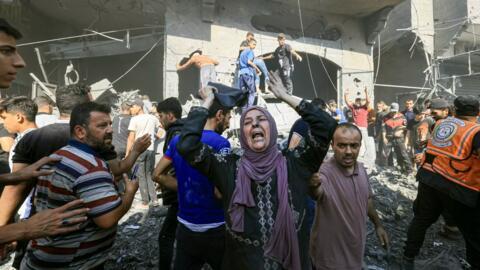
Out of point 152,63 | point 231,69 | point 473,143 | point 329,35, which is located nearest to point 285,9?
point 329,35

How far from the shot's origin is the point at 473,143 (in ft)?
9.39

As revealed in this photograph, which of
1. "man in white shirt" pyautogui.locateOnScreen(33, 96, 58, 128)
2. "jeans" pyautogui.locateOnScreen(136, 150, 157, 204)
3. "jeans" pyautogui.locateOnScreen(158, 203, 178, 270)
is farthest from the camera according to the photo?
"jeans" pyautogui.locateOnScreen(136, 150, 157, 204)

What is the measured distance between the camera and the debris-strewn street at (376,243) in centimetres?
358

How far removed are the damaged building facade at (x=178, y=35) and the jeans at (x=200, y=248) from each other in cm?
831

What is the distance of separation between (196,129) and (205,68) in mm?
7768

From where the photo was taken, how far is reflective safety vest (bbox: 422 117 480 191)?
9.57 feet

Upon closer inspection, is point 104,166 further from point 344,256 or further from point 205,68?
point 205,68

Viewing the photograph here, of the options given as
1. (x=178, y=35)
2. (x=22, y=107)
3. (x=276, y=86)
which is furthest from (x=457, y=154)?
(x=178, y=35)

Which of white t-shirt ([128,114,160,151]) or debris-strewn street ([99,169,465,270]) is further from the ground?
white t-shirt ([128,114,160,151])

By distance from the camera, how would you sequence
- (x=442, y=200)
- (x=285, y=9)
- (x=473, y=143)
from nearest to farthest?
(x=473, y=143) → (x=442, y=200) → (x=285, y=9)

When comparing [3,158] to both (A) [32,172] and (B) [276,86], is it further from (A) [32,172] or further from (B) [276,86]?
(B) [276,86]

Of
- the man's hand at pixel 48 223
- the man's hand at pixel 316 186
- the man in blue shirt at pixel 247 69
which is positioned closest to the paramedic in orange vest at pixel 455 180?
the man's hand at pixel 316 186

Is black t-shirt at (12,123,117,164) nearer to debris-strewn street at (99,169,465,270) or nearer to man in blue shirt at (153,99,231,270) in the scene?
man in blue shirt at (153,99,231,270)

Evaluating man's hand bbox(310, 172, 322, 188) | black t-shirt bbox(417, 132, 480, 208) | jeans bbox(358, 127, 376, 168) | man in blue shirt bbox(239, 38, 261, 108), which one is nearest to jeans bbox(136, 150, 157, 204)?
man in blue shirt bbox(239, 38, 261, 108)
